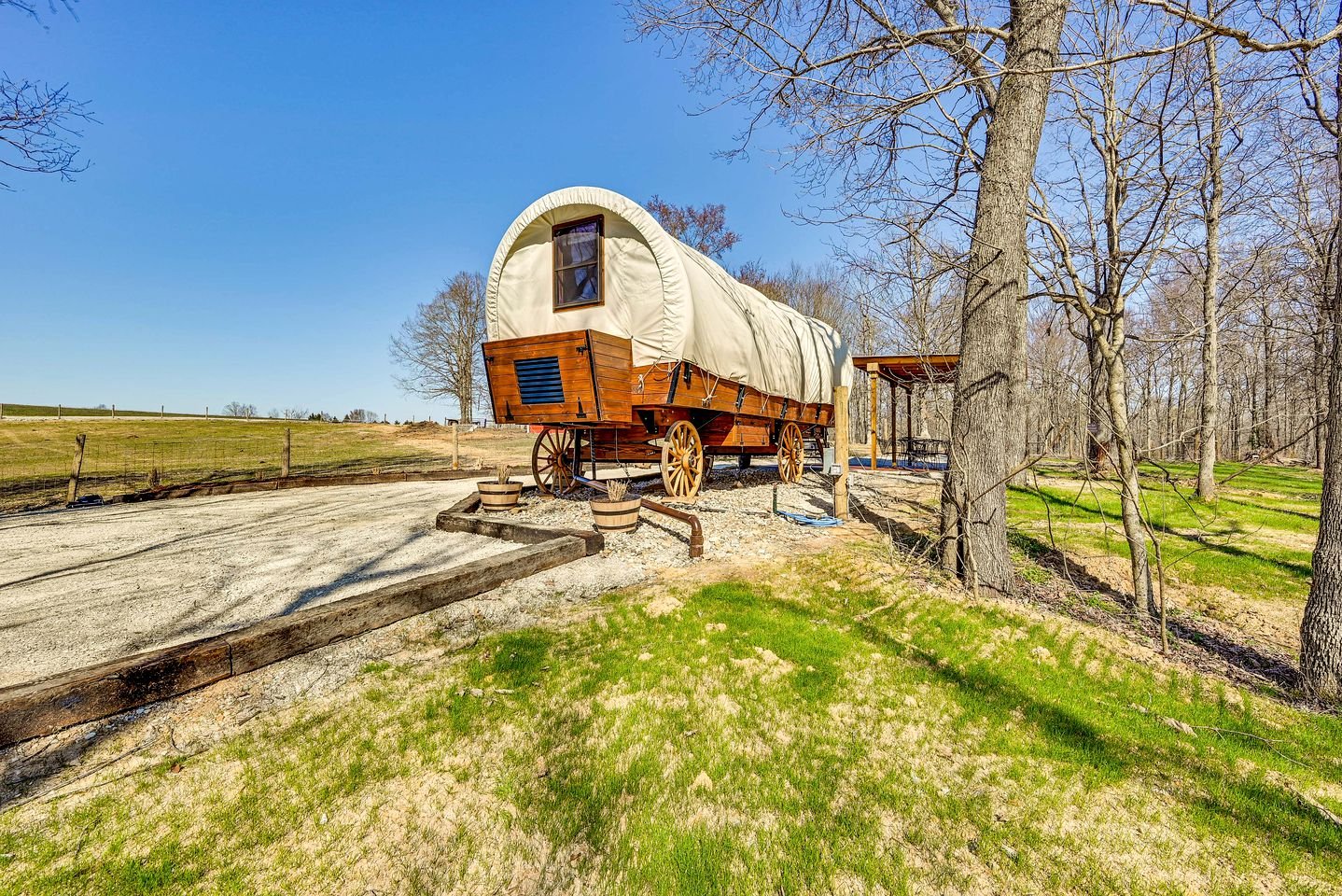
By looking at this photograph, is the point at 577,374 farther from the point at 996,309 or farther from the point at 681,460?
the point at 996,309

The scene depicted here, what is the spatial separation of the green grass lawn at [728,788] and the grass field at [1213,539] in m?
1.22

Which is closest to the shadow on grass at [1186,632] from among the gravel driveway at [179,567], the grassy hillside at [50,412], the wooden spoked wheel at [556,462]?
the gravel driveway at [179,567]

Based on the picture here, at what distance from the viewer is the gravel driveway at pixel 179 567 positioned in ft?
10.1

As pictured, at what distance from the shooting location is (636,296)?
22.2ft

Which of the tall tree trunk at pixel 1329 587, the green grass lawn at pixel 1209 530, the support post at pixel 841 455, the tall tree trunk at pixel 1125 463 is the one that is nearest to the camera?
the tall tree trunk at pixel 1329 587

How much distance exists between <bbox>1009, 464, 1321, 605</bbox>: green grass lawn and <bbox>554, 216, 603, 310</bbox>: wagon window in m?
5.66

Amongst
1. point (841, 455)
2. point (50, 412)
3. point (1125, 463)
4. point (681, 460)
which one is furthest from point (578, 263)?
point (50, 412)

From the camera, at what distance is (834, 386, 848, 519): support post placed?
276 inches

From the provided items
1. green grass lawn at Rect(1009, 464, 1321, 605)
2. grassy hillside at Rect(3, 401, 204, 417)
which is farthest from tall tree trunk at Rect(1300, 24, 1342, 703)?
grassy hillside at Rect(3, 401, 204, 417)

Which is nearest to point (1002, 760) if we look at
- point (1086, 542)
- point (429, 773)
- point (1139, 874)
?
point (1139, 874)

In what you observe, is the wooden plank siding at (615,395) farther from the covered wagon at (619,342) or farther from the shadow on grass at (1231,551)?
the shadow on grass at (1231,551)

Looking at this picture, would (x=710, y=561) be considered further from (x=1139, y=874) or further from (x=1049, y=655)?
(x=1139, y=874)

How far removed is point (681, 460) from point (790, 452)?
410 centimetres

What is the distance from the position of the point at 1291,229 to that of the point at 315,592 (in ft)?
50.0
